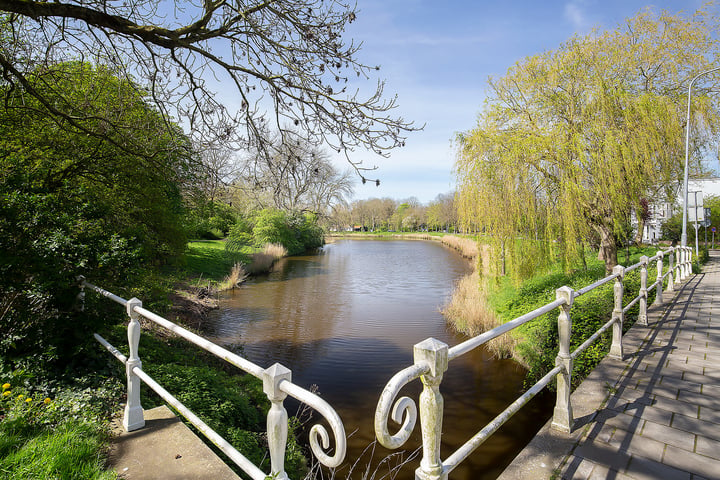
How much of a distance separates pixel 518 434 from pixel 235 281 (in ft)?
47.3

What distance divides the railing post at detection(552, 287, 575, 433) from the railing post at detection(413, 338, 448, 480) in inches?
68.6

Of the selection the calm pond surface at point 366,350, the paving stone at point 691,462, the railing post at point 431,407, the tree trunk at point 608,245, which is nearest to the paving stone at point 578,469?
the paving stone at point 691,462

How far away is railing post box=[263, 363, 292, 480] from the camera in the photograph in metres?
1.56

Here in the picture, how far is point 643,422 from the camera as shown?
306cm

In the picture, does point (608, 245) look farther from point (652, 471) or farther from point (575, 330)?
point (652, 471)

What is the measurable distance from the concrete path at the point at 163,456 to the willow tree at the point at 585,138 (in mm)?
9217

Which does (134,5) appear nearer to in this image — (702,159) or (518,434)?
(518,434)

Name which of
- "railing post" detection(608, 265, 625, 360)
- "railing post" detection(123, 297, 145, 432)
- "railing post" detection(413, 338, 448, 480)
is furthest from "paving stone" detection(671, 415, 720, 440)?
"railing post" detection(123, 297, 145, 432)

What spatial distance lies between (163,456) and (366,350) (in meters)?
7.47

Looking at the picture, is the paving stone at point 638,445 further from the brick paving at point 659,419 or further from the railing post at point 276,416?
the railing post at point 276,416

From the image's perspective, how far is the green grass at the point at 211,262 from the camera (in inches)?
730

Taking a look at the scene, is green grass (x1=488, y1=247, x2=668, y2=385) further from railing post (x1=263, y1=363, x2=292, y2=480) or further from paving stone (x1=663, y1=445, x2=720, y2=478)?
railing post (x1=263, y1=363, x2=292, y2=480)

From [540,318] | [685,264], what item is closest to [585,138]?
[540,318]

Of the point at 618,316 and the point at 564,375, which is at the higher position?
the point at 618,316
